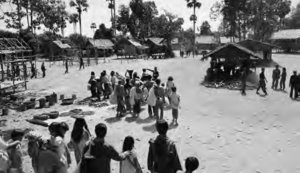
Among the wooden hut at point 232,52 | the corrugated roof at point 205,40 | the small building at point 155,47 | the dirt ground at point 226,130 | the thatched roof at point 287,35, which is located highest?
the corrugated roof at point 205,40

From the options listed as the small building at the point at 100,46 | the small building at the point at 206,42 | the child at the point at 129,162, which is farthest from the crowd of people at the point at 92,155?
the small building at the point at 206,42

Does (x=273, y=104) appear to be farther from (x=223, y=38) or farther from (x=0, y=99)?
(x=223, y=38)

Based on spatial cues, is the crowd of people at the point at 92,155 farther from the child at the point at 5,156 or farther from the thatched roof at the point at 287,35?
the thatched roof at the point at 287,35

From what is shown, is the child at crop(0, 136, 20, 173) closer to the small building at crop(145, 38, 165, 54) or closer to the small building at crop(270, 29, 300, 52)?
the small building at crop(145, 38, 165, 54)

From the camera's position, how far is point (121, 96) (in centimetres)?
Answer: 1052

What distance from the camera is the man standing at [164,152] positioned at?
171 inches

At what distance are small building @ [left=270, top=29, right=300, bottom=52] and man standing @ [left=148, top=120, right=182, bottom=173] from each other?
1791 inches

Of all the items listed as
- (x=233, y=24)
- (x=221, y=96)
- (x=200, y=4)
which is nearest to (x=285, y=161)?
(x=221, y=96)

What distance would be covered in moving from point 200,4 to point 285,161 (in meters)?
62.3

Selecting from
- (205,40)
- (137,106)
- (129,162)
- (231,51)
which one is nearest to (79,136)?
(129,162)

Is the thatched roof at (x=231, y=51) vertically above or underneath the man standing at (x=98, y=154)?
above

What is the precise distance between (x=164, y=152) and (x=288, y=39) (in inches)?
1847

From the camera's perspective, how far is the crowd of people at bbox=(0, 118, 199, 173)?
3.89 metres

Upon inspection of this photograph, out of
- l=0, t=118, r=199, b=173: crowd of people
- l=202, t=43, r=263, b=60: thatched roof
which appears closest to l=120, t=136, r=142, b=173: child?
l=0, t=118, r=199, b=173: crowd of people
